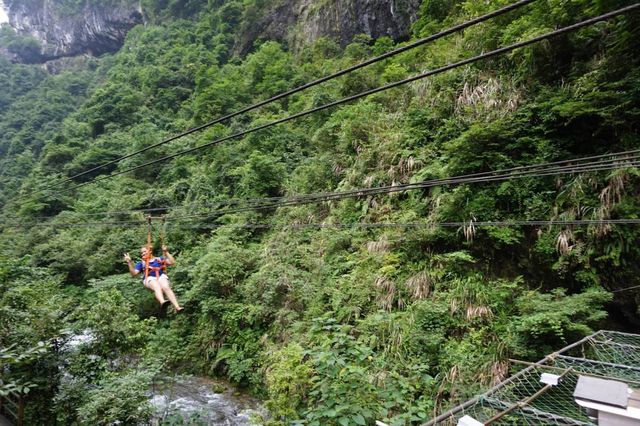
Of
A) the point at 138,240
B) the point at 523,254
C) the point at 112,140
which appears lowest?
the point at 523,254

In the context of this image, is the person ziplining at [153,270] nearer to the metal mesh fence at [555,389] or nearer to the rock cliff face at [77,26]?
the metal mesh fence at [555,389]

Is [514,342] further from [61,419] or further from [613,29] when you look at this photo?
[61,419]

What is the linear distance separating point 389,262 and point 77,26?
6040 centimetres

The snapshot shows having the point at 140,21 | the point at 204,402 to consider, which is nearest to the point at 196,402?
the point at 204,402

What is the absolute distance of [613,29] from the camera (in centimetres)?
547

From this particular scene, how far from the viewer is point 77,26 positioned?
47.7 metres

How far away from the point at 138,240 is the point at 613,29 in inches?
539

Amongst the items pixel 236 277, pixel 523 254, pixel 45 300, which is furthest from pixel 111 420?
pixel 523 254

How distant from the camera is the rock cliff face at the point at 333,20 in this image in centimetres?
1631

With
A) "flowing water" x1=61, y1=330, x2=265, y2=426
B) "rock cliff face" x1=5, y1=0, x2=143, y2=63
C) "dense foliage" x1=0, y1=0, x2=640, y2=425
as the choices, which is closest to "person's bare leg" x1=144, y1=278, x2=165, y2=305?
"dense foliage" x1=0, y1=0, x2=640, y2=425

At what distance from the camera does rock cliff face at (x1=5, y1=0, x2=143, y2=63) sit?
44350 mm

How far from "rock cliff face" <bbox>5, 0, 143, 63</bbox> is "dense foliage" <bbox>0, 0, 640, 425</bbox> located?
43.8 meters

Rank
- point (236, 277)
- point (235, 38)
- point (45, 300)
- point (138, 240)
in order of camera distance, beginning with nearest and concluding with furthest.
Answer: point (45, 300) < point (236, 277) < point (138, 240) < point (235, 38)

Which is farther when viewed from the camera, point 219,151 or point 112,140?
point 112,140
